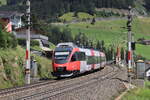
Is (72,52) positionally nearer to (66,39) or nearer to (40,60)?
(40,60)

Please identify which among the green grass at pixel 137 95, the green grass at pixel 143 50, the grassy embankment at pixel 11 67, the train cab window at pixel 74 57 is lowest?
the green grass at pixel 143 50

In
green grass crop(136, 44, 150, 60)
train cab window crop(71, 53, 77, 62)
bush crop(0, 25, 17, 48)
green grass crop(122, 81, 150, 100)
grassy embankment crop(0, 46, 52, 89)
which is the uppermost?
bush crop(0, 25, 17, 48)

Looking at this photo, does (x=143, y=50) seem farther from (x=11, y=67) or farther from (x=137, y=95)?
(x=137, y=95)

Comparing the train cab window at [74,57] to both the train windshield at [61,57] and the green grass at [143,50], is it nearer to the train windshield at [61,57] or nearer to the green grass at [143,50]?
the train windshield at [61,57]

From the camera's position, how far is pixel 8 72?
131ft

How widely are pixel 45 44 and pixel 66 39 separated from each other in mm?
47505

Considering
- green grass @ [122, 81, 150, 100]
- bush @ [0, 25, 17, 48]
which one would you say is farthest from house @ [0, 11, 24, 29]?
green grass @ [122, 81, 150, 100]

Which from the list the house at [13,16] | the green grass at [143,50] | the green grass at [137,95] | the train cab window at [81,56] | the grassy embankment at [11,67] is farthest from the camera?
the green grass at [143,50]

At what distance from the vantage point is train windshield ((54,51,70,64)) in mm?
39688

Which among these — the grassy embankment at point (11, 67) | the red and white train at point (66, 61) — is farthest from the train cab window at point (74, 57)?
the grassy embankment at point (11, 67)

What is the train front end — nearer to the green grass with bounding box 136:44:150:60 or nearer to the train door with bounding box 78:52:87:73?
the train door with bounding box 78:52:87:73

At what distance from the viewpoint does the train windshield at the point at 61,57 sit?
39688 mm

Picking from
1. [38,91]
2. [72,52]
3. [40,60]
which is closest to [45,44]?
[40,60]

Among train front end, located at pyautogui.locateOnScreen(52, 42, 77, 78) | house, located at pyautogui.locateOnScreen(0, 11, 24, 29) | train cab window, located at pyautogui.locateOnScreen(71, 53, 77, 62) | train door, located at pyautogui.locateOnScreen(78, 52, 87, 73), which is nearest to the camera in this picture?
train front end, located at pyautogui.locateOnScreen(52, 42, 77, 78)
